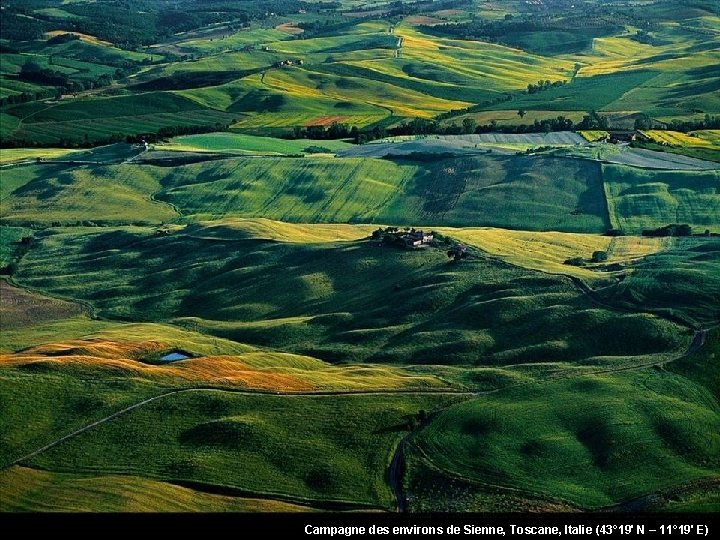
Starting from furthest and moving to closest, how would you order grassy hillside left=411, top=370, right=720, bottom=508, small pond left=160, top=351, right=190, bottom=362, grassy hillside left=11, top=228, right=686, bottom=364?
small pond left=160, top=351, right=190, bottom=362
grassy hillside left=11, top=228, right=686, bottom=364
grassy hillside left=411, top=370, right=720, bottom=508

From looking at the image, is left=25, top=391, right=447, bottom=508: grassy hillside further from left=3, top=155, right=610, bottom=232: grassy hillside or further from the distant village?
left=3, top=155, right=610, bottom=232: grassy hillside

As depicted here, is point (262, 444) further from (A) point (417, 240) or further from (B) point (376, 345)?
(A) point (417, 240)

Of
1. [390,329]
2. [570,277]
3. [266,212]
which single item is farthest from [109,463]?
[266,212]

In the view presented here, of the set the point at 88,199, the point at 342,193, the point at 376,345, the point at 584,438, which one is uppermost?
the point at 584,438

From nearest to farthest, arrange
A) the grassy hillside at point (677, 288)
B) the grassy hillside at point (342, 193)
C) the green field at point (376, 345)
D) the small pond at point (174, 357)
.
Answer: the green field at point (376, 345), the grassy hillside at point (677, 288), the small pond at point (174, 357), the grassy hillside at point (342, 193)

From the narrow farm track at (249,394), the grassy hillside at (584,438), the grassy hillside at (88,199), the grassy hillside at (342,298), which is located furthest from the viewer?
the grassy hillside at (88,199)

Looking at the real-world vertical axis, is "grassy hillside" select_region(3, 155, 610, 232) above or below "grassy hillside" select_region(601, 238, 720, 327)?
below

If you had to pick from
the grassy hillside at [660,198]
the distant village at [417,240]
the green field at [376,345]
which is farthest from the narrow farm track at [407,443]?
the grassy hillside at [660,198]

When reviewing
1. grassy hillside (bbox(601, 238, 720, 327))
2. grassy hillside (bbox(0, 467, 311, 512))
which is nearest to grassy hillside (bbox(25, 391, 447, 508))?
grassy hillside (bbox(0, 467, 311, 512))

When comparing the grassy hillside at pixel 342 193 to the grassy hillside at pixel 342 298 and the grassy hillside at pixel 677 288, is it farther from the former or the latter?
the grassy hillside at pixel 677 288

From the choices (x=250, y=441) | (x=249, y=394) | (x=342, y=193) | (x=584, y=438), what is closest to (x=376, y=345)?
(x=249, y=394)

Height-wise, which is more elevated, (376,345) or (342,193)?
(376,345)
